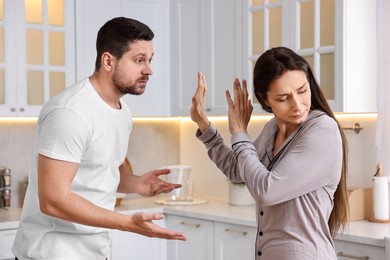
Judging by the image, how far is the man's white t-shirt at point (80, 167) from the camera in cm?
210

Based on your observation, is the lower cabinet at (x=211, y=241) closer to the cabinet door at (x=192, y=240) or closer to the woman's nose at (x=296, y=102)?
the cabinet door at (x=192, y=240)

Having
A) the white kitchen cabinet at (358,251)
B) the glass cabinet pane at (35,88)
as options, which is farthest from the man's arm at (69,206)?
the glass cabinet pane at (35,88)

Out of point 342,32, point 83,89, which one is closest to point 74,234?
point 83,89

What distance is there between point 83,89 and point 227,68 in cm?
192

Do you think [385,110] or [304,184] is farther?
[385,110]

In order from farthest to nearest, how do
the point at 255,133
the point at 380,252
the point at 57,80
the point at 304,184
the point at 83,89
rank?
the point at 255,133 → the point at 57,80 → the point at 380,252 → the point at 83,89 → the point at 304,184

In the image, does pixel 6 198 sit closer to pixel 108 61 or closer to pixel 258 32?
pixel 258 32

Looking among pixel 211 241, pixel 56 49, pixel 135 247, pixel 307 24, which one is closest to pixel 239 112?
pixel 307 24

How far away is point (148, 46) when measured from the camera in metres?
2.34

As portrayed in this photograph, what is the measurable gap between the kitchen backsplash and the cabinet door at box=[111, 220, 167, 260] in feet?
2.16

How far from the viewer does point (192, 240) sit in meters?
3.92

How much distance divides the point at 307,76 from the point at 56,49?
231cm

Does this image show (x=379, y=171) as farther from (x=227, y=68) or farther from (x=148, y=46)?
(x=148, y=46)

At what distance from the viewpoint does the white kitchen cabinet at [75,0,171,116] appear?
405 cm
